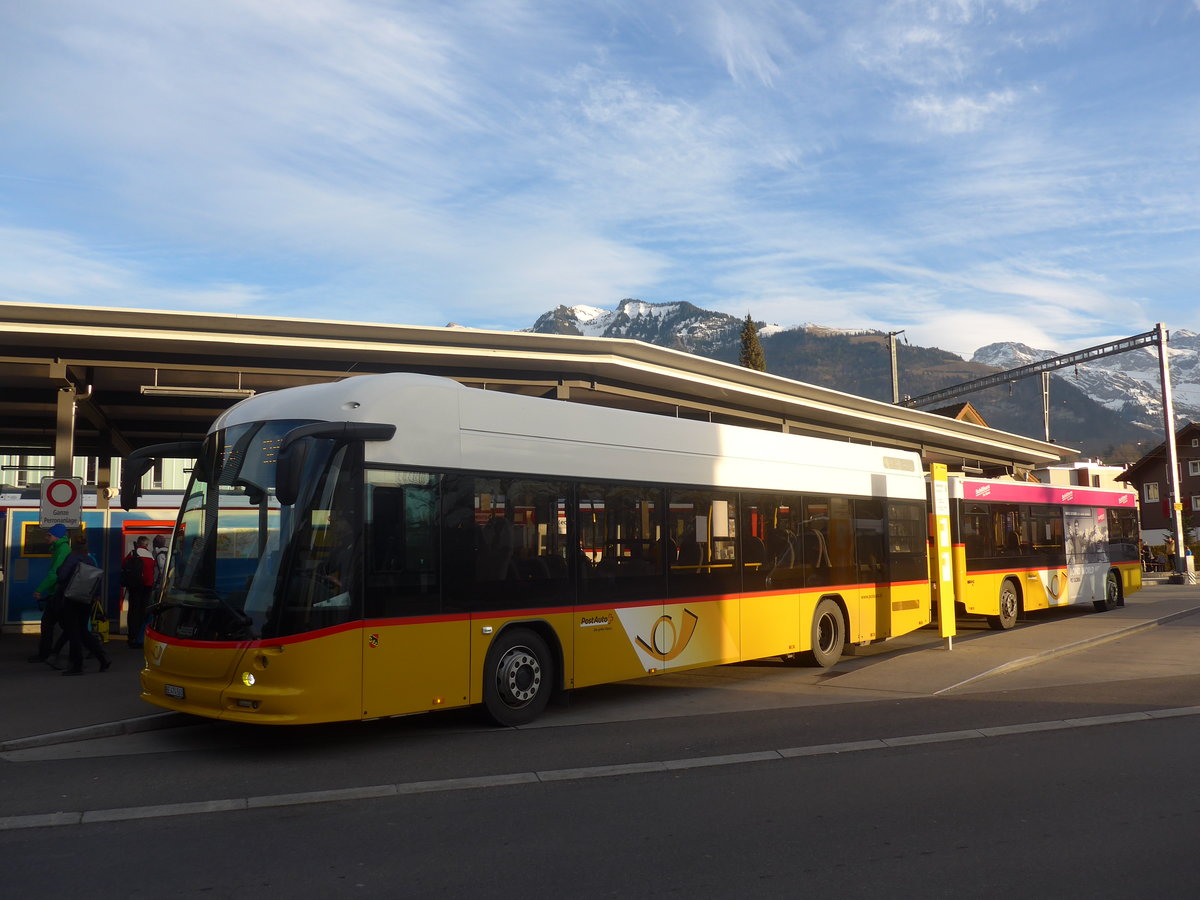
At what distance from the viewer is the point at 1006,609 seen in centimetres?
1888

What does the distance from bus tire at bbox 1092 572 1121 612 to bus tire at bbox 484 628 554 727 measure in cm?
1723

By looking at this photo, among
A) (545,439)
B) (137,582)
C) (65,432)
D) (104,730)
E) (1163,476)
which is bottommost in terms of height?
(104,730)

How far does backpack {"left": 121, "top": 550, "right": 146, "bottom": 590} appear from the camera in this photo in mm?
15273

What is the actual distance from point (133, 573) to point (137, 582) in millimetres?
158

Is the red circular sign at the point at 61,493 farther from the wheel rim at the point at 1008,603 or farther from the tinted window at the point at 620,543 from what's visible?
the wheel rim at the point at 1008,603

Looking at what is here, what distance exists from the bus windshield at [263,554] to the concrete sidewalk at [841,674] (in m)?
1.59

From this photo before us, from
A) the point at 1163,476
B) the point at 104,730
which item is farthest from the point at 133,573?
the point at 1163,476

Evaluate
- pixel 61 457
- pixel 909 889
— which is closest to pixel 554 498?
pixel 909 889

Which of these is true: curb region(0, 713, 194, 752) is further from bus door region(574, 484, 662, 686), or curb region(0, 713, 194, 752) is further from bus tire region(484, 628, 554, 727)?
bus door region(574, 484, 662, 686)

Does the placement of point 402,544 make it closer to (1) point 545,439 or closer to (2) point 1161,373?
(1) point 545,439

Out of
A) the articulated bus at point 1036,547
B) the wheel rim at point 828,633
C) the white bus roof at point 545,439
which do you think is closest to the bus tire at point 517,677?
the white bus roof at point 545,439

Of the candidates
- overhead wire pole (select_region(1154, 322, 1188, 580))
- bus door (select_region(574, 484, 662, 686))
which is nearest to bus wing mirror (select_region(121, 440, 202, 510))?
bus door (select_region(574, 484, 662, 686))

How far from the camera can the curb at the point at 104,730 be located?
28.7 ft

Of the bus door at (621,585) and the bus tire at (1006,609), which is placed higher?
the bus door at (621,585)
